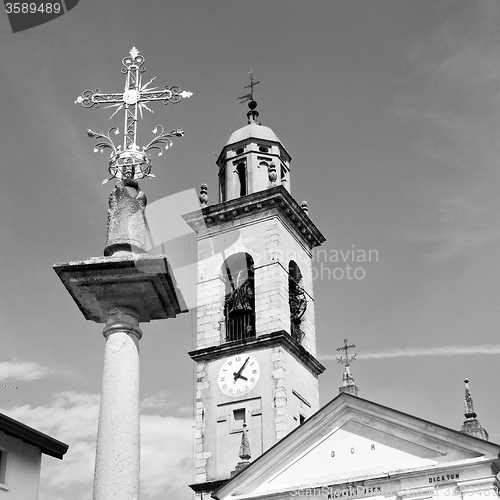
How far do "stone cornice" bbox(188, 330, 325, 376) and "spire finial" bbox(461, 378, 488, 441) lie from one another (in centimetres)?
643

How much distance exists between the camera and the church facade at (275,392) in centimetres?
2188

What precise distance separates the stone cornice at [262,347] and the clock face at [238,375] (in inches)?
13.5

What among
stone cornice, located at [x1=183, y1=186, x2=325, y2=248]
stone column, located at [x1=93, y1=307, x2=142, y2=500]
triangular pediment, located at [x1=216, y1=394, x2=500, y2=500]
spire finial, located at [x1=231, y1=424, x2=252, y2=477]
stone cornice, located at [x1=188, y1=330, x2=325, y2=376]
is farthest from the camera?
stone cornice, located at [x1=183, y1=186, x2=325, y2=248]

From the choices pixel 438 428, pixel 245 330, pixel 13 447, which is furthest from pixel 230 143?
pixel 13 447

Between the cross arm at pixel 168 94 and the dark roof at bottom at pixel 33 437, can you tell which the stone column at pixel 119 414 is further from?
the dark roof at bottom at pixel 33 437

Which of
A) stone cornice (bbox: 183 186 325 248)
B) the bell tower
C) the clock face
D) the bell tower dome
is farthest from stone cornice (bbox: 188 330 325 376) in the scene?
Result: the bell tower dome

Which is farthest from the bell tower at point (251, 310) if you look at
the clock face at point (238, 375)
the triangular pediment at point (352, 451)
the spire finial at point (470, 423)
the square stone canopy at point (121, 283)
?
the square stone canopy at point (121, 283)

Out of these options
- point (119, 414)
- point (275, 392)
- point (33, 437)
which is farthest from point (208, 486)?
point (119, 414)

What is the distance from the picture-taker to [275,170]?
102ft

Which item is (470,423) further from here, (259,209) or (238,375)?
(259,209)

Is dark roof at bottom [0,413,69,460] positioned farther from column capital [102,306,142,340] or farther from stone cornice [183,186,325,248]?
stone cornice [183,186,325,248]

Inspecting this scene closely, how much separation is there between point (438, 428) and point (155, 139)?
15692 millimetres

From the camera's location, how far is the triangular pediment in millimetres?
21719

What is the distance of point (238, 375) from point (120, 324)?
2032cm
